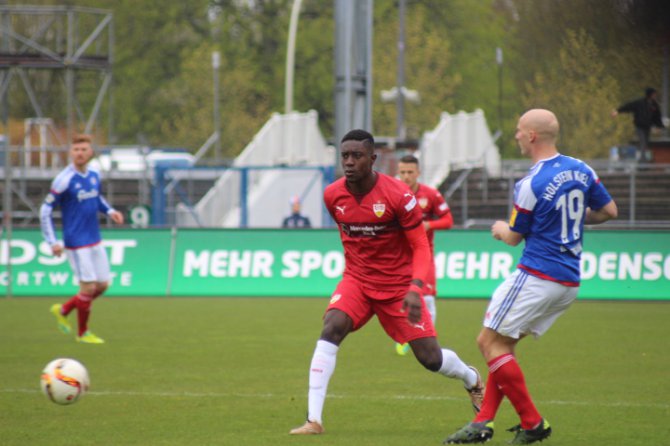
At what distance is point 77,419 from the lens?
970 centimetres

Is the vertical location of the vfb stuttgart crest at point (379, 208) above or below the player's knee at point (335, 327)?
above

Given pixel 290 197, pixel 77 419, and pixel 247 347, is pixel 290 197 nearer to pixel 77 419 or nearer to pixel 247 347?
pixel 247 347

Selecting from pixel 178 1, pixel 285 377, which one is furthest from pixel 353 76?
pixel 178 1

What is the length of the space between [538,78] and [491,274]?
4.15 meters

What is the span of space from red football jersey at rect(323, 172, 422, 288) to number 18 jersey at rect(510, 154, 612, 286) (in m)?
0.99

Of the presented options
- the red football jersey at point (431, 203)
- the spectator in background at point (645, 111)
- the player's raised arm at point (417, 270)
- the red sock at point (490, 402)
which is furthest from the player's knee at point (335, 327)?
the spectator in background at point (645, 111)

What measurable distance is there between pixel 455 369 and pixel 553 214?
1.56 m

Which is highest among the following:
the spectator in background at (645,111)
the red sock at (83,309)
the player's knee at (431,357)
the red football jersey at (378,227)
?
the spectator in background at (645,111)

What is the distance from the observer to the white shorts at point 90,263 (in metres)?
15.4

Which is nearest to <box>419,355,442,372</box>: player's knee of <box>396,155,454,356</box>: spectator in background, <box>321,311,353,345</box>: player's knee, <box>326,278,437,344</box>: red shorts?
<box>326,278,437,344</box>: red shorts

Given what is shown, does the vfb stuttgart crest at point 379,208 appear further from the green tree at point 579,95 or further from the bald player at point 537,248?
the green tree at point 579,95

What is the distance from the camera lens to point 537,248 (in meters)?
8.23

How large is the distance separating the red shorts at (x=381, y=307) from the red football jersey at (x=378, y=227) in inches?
2.6

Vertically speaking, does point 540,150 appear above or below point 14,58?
below
